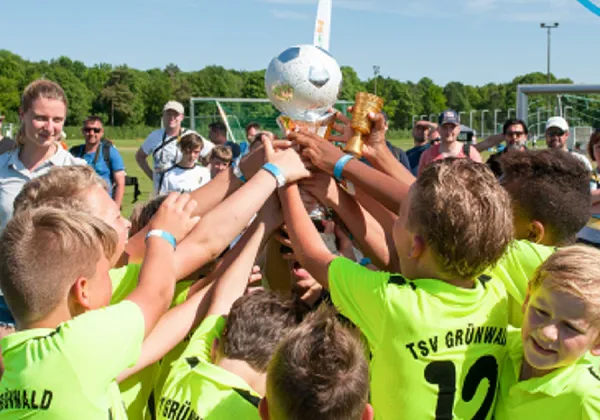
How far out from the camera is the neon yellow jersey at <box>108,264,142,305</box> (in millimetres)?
2461

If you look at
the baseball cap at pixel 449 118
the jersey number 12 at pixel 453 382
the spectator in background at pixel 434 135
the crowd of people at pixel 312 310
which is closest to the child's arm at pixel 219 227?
the crowd of people at pixel 312 310

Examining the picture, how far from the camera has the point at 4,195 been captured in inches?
182

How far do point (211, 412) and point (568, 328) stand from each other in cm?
115

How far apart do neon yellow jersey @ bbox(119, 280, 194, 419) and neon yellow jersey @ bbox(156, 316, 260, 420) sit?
42 cm

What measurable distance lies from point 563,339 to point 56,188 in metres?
1.95

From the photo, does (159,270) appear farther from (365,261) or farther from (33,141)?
(33,141)

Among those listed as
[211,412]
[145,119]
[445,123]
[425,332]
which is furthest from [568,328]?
[145,119]

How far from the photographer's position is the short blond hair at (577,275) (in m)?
1.89

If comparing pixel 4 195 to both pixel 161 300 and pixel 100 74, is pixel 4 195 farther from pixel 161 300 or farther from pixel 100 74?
pixel 100 74

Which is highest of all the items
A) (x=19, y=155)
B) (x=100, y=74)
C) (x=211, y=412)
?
(x=100, y=74)

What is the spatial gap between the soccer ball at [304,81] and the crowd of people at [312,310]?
0.37m

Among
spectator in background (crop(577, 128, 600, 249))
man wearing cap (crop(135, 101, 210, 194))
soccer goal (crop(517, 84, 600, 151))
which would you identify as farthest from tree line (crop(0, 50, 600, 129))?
spectator in background (crop(577, 128, 600, 249))

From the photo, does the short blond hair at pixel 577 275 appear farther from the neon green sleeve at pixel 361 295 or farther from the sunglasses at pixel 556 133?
the sunglasses at pixel 556 133

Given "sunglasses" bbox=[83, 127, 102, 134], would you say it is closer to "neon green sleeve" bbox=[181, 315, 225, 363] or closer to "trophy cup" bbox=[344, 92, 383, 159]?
"trophy cup" bbox=[344, 92, 383, 159]
